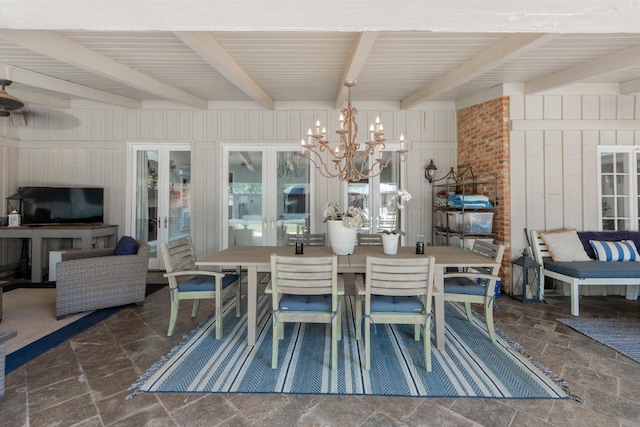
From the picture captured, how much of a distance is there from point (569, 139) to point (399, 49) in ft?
9.75

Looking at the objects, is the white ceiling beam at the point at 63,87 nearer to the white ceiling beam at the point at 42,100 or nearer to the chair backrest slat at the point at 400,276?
the white ceiling beam at the point at 42,100

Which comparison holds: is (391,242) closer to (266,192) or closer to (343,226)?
(343,226)

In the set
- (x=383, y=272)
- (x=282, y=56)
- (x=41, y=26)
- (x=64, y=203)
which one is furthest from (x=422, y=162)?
(x=64, y=203)

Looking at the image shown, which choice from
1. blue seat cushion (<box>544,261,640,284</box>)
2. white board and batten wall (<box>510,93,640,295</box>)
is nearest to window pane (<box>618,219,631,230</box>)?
white board and batten wall (<box>510,93,640,295</box>)

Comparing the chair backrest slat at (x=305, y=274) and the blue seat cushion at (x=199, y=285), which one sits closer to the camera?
the chair backrest slat at (x=305, y=274)

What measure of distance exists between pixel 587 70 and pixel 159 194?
6.46 meters

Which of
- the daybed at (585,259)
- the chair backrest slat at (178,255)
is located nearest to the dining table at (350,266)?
the chair backrest slat at (178,255)

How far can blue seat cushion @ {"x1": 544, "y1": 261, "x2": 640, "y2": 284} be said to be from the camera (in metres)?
3.35

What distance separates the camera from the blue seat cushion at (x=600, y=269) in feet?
11.0

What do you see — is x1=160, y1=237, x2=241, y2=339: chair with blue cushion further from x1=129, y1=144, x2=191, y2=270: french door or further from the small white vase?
x1=129, y1=144, x2=191, y2=270: french door

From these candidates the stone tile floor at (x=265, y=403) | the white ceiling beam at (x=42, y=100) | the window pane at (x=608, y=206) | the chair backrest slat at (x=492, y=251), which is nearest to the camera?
the stone tile floor at (x=265, y=403)

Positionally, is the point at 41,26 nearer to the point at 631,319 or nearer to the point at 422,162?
the point at 422,162

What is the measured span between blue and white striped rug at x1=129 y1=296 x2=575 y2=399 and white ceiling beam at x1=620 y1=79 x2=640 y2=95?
4.03 meters

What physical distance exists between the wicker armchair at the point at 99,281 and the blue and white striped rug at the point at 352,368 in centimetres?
127
